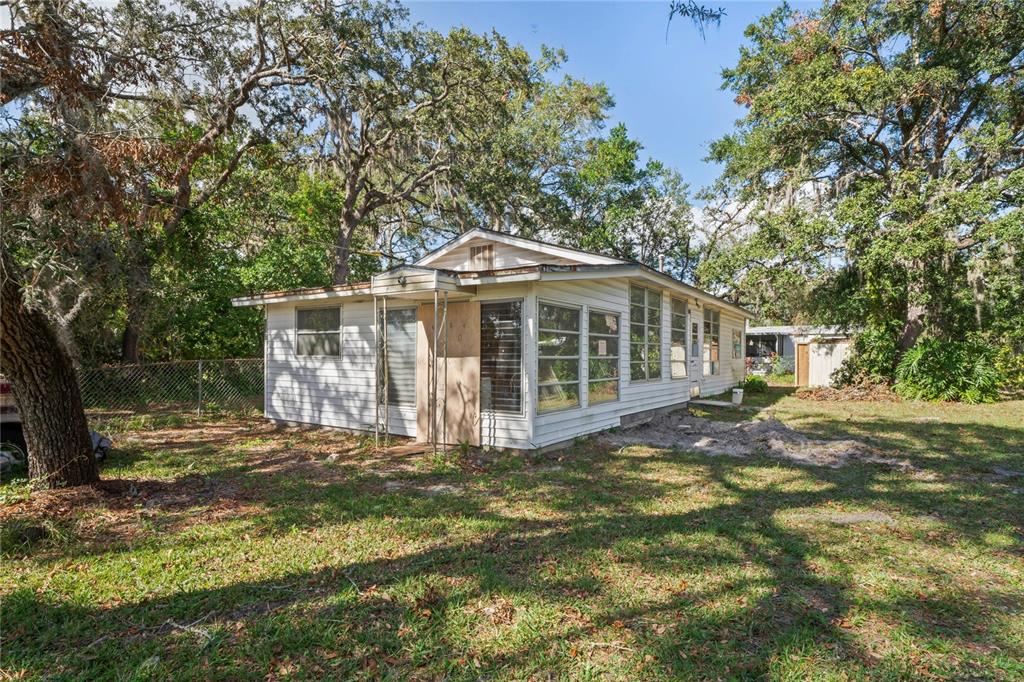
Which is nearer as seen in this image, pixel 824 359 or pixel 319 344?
pixel 319 344

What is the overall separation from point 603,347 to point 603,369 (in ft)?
1.27

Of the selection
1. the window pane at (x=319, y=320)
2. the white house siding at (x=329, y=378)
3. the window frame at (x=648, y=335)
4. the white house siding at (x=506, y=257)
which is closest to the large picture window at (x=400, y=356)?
the white house siding at (x=329, y=378)

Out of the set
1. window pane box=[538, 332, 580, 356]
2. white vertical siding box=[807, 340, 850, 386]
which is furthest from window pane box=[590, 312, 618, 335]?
white vertical siding box=[807, 340, 850, 386]

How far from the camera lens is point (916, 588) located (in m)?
Answer: 3.50

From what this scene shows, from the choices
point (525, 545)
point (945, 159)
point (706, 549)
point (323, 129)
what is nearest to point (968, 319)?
point (945, 159)

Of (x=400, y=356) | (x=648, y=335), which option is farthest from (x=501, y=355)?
(x=648, y=335)

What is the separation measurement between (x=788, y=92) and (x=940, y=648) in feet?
51.2

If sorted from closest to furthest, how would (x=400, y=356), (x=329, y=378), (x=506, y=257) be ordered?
(x=400, y=356) < (x=506, y=257) < (x=329, y=378)

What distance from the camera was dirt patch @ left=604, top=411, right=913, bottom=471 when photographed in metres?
7.45

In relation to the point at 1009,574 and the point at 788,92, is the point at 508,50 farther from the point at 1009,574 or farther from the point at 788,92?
the point at 1009,574

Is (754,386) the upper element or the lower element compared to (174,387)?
lower

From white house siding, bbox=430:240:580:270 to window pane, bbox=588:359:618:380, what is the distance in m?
1.95

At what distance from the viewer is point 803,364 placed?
21.1 meters

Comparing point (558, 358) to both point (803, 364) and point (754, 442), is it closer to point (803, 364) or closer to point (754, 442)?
point (754, 442)
